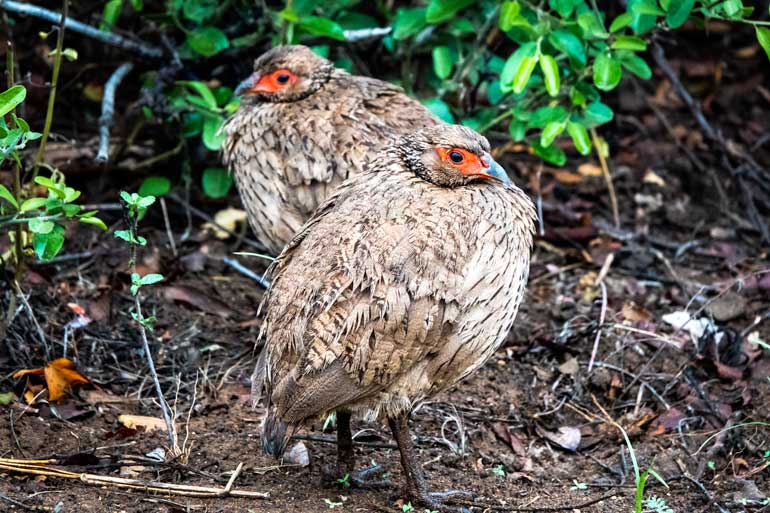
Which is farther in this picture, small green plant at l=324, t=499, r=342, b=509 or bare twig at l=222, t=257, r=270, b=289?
bare twig at l=222, t=257, r=270, b=289

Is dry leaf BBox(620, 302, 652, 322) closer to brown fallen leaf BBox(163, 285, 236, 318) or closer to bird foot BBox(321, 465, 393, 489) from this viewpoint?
bird foot BBox(321, 465, 393, 489)

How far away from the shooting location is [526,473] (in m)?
4.67

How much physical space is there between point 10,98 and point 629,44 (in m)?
3.06

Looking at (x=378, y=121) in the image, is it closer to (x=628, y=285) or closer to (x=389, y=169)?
(x=389, y=169)

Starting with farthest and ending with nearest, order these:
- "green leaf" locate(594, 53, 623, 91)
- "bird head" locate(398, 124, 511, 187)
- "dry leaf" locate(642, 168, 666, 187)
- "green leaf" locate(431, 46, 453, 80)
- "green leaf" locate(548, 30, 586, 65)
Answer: "dry leaf" locate(642, 168, 666, 187)
"green leaf" locate(431, 46, 453, 80)
"green leaf" locate(548, 30, 586, 65)
"green leaf" locate(594, 53, 623, 91)
"bird head" locate(398, 124, 511, 187)

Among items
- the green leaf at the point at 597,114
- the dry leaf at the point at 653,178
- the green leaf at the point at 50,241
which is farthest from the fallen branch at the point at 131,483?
the dry leaf at the point at 653,178

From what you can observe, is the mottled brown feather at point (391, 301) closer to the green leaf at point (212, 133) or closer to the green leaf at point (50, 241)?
the green leaf at point (50, 241)

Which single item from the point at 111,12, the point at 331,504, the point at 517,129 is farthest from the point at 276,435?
the point at 111,12

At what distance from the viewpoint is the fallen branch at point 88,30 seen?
5.76m

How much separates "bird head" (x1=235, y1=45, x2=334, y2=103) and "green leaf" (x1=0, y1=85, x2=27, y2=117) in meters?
1.80

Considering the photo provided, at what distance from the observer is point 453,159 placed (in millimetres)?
4324

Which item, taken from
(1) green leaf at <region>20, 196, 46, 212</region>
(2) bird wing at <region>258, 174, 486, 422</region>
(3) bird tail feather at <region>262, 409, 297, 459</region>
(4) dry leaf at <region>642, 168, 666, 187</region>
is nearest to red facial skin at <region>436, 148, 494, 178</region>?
(2) bird wing at <region>258, 174, 486, 422</region>

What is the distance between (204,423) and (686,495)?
2169 mm

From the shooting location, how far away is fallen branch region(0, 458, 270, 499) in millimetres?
4023
